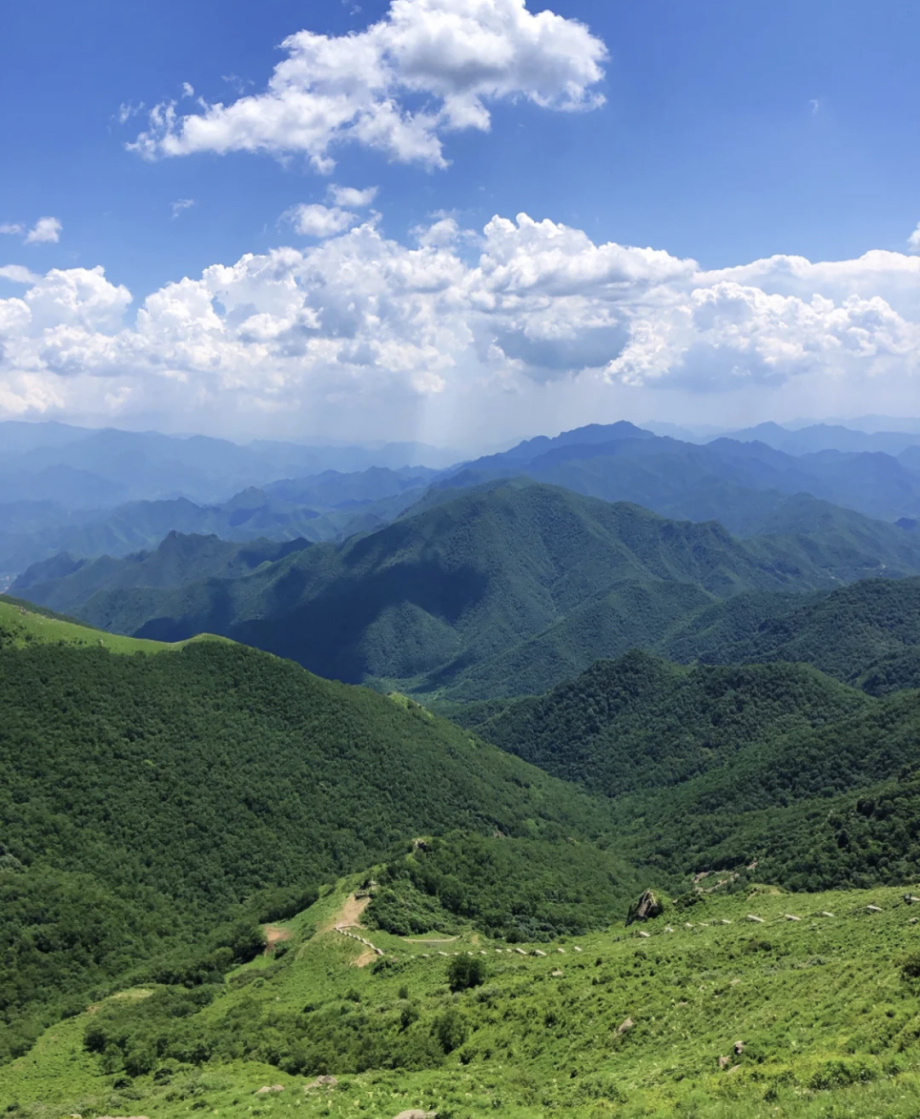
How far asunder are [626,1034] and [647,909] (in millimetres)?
35175

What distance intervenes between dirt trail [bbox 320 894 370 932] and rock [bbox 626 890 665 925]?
26948mm

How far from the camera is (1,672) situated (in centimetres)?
10925

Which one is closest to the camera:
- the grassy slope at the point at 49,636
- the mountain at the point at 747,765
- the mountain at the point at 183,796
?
the mountain at the point at 747,765

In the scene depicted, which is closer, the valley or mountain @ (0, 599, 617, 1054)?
Answer: the valley

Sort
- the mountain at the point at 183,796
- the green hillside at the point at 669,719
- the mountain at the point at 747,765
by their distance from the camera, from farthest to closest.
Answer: the green hillside at the point at 669,719 → the mountain at the point at 183,796 → the mountain at the point at 747,765

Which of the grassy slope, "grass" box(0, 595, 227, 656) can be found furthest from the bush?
the grassy slope

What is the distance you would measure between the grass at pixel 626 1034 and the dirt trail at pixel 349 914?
352 inches

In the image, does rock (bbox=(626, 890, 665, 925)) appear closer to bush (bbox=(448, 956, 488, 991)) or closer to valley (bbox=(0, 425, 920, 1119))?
valley (bbox=(0, 425, 920, 1119))

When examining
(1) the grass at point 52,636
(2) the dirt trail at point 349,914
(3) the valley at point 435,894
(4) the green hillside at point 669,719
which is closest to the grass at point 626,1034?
(3) the valley at point 435,894

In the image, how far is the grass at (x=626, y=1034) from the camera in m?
24.1

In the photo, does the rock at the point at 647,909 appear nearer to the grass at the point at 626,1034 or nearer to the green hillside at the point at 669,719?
the grass at the point at 626,1034

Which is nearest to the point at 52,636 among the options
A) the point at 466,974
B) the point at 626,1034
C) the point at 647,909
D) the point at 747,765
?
the point at 466,974

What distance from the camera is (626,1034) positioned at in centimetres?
3497

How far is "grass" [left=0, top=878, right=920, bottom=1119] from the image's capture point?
79.0ft
